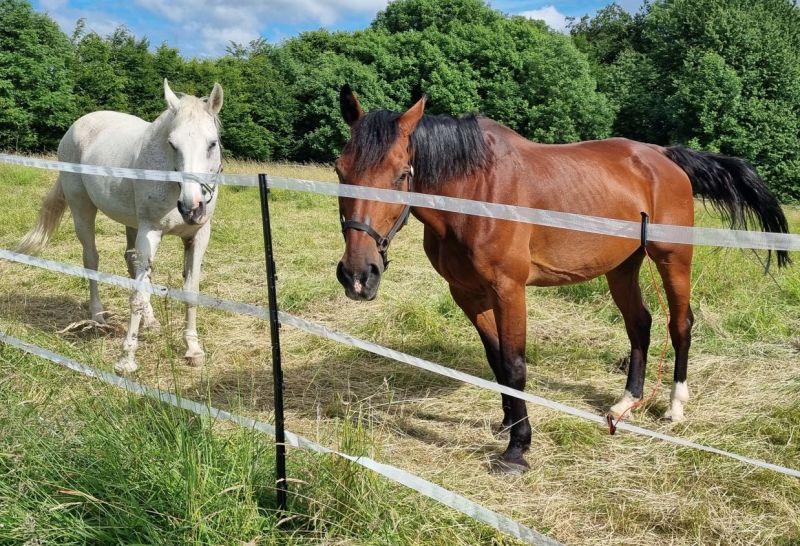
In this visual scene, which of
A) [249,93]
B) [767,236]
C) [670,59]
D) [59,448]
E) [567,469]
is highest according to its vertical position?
[670,59]

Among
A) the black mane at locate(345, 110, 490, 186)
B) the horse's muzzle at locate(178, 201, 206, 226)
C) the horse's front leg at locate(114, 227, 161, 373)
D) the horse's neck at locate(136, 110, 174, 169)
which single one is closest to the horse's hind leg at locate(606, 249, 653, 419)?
the black mane at locate(345, 110, 490, 186)

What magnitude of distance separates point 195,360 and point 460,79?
32.9 metres

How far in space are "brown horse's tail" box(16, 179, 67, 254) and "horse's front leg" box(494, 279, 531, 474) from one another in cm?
481

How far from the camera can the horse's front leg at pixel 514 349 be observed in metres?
2.94

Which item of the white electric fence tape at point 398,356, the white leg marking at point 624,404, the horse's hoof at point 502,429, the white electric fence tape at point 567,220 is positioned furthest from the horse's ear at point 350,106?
the white leg marking at point 624,404

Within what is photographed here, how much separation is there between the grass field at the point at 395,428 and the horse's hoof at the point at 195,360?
83mm

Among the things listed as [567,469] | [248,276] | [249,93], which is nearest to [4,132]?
[249,93]

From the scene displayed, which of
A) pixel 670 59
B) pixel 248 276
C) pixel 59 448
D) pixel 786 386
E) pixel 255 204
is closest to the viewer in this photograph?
pixel 59 448

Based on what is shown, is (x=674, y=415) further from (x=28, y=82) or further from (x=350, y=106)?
(x=28, y=82)

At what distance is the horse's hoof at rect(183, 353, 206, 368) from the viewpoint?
14.2 feet

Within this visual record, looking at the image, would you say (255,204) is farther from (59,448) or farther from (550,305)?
(59,448)

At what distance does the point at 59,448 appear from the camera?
2271mm

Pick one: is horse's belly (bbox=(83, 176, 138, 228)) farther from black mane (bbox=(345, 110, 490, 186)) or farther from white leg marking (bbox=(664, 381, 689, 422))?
white leg marking (bbox=(664, 381, 689, 422))

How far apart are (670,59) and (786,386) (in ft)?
118
